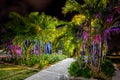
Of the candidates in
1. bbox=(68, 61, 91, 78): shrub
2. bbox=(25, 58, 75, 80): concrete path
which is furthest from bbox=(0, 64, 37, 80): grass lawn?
bbox=(68, 61, 91, 78): shrub

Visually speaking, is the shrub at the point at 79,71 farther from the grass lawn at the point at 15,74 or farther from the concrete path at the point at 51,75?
the grass lawn at the point at 15,74

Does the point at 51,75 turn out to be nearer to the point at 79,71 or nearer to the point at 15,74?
the point at 79,71

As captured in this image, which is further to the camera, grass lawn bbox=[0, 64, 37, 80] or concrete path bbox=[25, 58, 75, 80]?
grass lawn bbox=[0, 64, 37, 80]

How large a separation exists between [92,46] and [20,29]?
25.8 feet

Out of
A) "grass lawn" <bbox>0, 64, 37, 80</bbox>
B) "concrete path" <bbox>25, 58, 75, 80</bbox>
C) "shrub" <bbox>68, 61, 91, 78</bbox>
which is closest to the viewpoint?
"concrete path" <bbox>25, 58, 75, 80</bbox>

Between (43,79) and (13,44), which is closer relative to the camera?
(43,79)

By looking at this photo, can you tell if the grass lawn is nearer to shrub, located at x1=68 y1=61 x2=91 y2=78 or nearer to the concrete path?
the concrete path

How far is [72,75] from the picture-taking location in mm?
13188

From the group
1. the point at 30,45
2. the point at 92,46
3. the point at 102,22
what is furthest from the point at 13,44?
the point at 102,22

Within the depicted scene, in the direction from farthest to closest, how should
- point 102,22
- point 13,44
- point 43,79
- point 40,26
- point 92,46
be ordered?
1. point 13,44
2. point 40,26
3. point 92,46
4. point 102,22
5. point 43,79

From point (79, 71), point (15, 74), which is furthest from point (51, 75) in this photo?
point (15, 74)

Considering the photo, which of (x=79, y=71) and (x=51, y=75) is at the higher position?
(x=79, y=71)

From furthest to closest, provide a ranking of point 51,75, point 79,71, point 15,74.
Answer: point 15,74, point 51,75, point 79,71

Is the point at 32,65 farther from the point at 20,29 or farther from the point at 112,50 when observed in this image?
the point at 112,50
